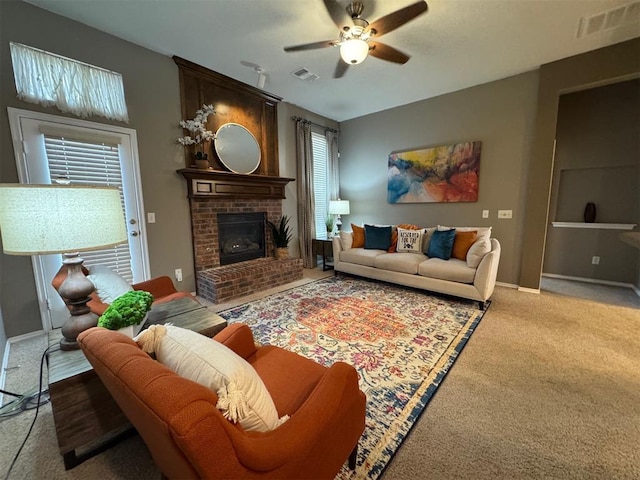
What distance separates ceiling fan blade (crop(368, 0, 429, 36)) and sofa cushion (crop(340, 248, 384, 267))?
2.55m

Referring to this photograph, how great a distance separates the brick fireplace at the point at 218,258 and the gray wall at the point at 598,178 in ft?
13.9

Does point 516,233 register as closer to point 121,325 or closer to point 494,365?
point 494,365

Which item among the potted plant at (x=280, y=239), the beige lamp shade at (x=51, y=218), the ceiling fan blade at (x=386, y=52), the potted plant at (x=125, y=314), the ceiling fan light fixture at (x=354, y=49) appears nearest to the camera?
the beige lamp shade at (x=51, y=218)

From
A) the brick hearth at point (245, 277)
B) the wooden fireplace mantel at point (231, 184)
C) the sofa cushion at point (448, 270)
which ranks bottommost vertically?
the brick hearth at point (245, 277)

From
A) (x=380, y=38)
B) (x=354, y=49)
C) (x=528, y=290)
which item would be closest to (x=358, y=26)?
(x=354, y=49)

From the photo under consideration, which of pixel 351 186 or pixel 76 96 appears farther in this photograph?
pixel 351 186

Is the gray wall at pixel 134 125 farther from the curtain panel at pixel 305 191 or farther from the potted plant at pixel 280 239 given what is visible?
the curtain panel at pixel 305 191

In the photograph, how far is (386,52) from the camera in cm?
241

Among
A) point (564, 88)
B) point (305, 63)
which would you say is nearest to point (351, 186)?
point (305, 63)

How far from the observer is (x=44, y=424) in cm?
145

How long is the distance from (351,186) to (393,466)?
4.65 metres

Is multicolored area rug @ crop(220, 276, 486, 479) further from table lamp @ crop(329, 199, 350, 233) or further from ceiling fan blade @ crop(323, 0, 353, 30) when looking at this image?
ceiling fan blade @ crop(323, 0, 353, 30)

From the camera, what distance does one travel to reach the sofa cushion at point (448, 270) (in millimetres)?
2918

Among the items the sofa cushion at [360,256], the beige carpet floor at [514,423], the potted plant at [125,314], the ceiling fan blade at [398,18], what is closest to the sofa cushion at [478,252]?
the beige carpet floor at [514,423]
